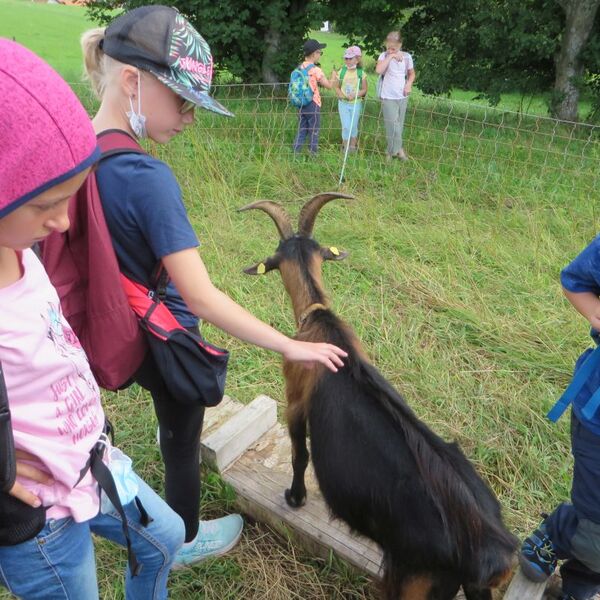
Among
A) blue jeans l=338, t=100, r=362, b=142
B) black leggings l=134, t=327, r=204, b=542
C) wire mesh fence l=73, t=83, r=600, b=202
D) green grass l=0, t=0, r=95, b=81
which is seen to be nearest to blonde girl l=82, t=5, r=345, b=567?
black leggings l=134, t=327, r=204, b=542

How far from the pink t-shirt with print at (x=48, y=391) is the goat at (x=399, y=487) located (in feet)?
3.41

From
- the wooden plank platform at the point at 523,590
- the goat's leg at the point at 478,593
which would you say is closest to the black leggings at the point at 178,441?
the goat's leg at the point at 478,593

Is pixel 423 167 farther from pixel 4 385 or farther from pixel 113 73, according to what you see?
pixel 4 385

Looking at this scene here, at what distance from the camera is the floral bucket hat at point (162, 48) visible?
1.45 metres

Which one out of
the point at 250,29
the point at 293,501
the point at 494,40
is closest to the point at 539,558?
the point at 293,501

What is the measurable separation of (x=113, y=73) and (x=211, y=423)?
6.16ft

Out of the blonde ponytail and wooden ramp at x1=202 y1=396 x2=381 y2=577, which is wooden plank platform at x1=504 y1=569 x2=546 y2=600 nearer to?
wooden ramp at x1=202 y1=396 x2=381 y2=577

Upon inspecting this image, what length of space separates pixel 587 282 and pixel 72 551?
175cm

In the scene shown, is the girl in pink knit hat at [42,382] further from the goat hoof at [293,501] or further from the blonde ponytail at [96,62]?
the goat hoof at [293,501]

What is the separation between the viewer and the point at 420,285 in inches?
173

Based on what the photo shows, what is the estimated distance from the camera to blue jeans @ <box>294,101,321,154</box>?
728 cm

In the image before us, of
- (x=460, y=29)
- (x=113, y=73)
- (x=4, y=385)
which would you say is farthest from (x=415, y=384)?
(x=460, y=29)

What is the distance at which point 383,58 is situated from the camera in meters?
8.58

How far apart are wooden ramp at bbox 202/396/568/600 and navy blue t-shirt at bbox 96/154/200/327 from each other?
4.78 feet
